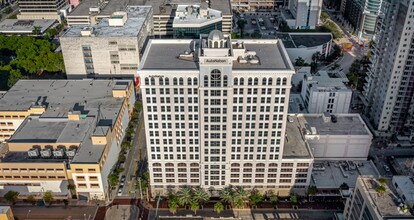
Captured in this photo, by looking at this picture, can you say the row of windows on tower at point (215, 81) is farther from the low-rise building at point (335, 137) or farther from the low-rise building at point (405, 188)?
the low-rise building at point (335, 137)

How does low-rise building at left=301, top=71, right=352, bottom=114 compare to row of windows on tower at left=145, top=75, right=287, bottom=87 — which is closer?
row of windows on tower at left=145, top=75, right=287, bottom=87

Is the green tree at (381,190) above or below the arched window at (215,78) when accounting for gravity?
below

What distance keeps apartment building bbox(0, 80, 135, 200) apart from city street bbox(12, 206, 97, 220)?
476 cm

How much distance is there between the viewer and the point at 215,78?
113m

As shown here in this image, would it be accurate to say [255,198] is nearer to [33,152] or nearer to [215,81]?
[215,81]

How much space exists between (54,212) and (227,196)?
6115cm

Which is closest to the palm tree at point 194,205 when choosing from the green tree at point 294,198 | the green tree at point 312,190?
the green tree at point 294,198

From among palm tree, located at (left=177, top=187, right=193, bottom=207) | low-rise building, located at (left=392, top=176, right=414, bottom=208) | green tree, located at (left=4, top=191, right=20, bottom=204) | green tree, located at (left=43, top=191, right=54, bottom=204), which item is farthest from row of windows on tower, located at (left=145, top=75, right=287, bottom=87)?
green tree, located at (left=4, top=191, right=20, bottom=204)

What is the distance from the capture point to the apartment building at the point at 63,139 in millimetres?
135250

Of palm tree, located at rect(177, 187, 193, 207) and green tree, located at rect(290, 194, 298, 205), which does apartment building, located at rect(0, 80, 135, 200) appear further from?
green tree, located at rect(290, 194, 298, 205)

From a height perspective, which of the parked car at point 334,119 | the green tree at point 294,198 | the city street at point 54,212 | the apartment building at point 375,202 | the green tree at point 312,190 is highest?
the apartment building at point 375,202

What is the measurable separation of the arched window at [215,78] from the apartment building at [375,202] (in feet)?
159

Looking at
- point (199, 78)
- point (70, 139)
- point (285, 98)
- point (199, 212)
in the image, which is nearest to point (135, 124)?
point (70, 139)

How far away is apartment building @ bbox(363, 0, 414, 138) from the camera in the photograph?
498 ft
